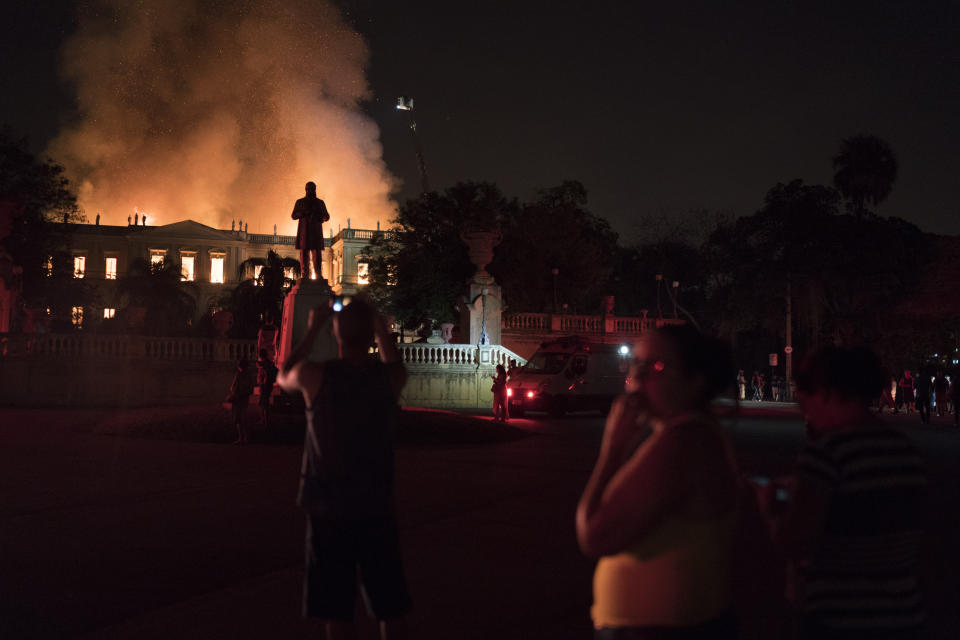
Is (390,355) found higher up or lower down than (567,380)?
higher up

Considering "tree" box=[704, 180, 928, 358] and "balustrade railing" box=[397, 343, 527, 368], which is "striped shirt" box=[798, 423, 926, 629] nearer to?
"balustrade railing" box=[397, 343, 527, 368]

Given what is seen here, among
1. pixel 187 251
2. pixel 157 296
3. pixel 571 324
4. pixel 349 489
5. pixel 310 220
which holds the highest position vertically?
pixel 187 251

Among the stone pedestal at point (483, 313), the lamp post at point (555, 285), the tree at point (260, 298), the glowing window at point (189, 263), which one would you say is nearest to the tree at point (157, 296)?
the tree at point (260, 298)

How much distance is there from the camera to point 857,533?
2.71 metres

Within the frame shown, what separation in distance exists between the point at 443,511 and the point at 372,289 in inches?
1774

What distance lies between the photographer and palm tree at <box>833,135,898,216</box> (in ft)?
153

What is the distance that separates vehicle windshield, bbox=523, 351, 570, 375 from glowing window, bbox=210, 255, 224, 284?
229 ft

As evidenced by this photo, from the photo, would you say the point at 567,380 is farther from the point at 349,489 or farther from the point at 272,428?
the point at 349,489

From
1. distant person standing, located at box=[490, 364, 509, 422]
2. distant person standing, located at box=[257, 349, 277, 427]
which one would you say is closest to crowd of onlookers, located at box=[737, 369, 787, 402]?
distant person standing, located at box=[490, 364, 509, 422]

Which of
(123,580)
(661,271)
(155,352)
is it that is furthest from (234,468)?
(661,271)

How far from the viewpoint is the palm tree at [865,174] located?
46531 millimetres

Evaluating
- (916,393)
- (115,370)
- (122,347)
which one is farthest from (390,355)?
(916,393)

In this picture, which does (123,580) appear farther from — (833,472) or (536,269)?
(536,269)

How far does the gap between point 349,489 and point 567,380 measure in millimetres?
23328
